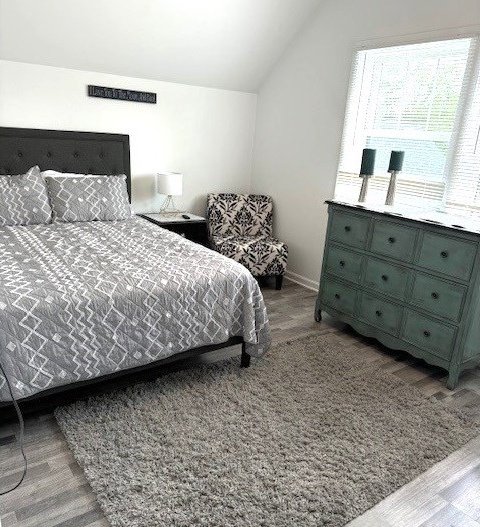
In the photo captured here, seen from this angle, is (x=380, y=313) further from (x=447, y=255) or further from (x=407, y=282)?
(x=447, y=255)

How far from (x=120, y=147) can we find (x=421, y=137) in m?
2.43

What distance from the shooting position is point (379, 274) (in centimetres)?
297

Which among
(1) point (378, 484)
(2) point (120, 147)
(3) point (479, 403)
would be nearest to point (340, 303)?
(3) point (479, 403)

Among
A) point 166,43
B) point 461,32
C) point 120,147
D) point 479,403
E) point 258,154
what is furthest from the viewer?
point 258,154

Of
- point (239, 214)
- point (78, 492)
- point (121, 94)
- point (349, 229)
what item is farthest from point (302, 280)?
point (78, 492)

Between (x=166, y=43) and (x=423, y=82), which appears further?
(x=166, y=43)

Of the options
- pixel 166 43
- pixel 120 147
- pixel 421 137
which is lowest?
pixel 120 147

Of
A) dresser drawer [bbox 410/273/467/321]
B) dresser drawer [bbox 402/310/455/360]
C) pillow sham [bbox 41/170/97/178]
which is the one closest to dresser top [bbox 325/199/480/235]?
dresser drawer [bbox 410/273/467/321]

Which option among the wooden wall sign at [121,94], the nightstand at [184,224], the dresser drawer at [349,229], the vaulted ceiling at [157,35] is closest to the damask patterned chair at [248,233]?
the nightstand at [184,224]

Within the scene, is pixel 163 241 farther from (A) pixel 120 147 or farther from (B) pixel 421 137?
(B) pixel 421 137

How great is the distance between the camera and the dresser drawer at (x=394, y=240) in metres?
2.76

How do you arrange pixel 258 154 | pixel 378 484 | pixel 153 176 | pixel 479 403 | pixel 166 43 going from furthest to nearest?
1. pixel 258 154
2. pixel 153 176
3. pixel 166 43
4. pixel 479 403
5. pixel 378 484

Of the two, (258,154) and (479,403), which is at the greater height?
(258,154)

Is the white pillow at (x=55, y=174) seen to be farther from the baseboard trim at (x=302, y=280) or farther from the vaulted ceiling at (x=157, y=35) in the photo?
the baseboard trim at (x=302, y=280)
